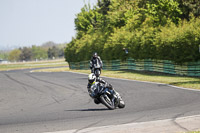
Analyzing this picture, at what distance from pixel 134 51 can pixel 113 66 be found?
836 centimetres

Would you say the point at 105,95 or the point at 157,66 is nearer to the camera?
the point at 105,95

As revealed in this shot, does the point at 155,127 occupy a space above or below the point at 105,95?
below

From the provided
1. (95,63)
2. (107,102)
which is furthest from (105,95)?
(95,63)

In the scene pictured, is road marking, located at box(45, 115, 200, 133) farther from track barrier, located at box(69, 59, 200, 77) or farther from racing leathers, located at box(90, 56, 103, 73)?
track barrier, located at box(69, 59, 200, 77)

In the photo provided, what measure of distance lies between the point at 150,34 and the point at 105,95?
2493 centimetres

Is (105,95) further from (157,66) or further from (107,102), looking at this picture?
(157,66)

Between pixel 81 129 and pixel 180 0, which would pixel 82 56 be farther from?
pixel 81 129

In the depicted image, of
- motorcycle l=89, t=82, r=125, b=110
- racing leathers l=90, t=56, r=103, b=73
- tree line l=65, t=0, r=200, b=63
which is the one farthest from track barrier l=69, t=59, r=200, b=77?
motorcycle l=89, t=82, r=125, b=110

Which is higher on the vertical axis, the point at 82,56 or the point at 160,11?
the point at 160,11

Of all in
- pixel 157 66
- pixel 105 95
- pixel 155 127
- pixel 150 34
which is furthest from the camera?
pixel 150 34

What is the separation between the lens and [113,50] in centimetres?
4597

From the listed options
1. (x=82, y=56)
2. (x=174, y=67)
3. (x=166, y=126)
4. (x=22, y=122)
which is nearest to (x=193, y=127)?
(x=166, y=126)

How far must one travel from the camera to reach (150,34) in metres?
35.4

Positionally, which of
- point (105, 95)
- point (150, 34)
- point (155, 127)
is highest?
point (150, 34)
